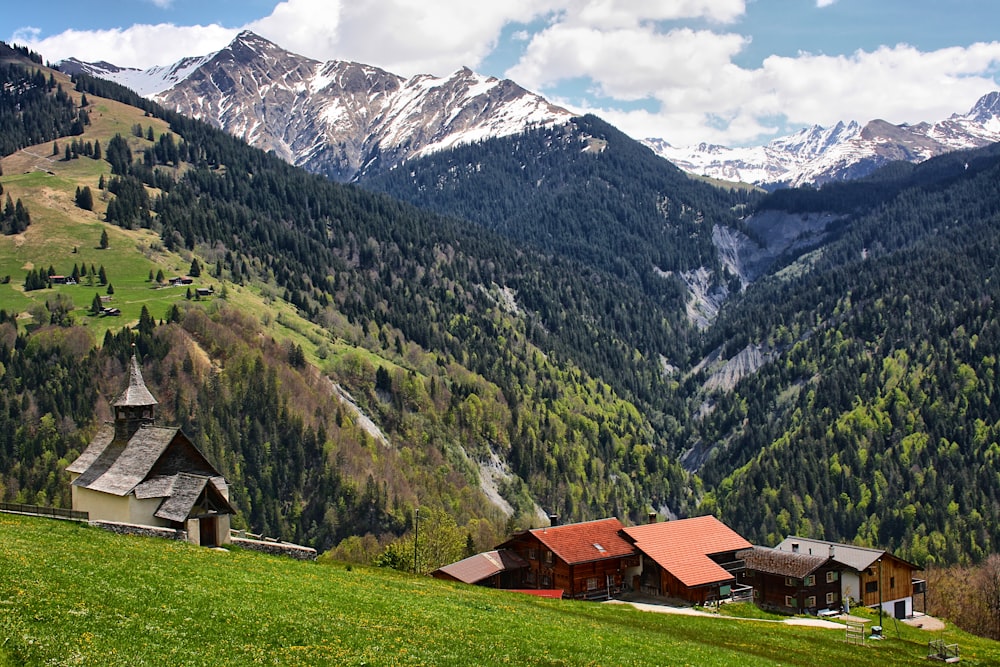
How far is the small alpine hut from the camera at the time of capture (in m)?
63.4

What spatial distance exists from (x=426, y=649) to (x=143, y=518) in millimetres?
33700

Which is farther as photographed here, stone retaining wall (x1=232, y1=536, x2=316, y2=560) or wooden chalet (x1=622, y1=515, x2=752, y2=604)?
wooden chalet (x1=622, y1=515, x2=752, y2=604)

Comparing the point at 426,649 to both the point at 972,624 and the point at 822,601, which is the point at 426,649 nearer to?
the point at 822,601

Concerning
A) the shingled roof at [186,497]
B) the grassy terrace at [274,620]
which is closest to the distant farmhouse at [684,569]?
the shingled roof at [186,497]

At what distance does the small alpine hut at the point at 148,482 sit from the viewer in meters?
63.4

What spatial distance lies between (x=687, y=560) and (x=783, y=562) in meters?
15.7

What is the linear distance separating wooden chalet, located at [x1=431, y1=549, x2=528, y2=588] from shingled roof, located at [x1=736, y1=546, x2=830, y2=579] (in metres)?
25.3

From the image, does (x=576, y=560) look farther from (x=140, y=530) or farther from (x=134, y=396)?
(x=140, y=530)

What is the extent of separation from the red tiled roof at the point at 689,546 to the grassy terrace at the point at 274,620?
3154 cm

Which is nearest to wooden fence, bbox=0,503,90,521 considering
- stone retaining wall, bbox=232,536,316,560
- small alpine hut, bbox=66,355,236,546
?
small alpine hut, bbox=66,355,236,546

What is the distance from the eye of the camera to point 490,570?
96.0m

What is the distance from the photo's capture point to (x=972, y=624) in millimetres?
107500

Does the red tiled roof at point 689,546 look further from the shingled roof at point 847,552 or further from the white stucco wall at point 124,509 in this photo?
the white stucco wall at point 124,509

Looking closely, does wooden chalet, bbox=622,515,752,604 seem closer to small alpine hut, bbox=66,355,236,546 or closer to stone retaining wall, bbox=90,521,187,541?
small alpine hut, bbox=66,355,236,546
